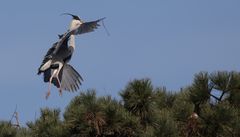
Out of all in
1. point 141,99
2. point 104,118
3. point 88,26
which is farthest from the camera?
point 88,26

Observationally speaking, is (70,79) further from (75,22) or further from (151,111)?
(151,111)

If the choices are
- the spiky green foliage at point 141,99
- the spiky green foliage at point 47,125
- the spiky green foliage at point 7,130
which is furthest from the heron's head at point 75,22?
the spiky green foliage at point 141,99

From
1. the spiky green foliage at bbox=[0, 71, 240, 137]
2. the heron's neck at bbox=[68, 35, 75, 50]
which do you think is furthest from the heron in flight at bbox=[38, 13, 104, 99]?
the spiky green foliage at bbox=[0, 71, 240, 137]

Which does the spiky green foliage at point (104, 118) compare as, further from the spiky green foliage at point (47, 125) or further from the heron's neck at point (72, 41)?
the heron's neck at point (72, 41)

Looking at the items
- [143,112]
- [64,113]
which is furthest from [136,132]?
[64,113]

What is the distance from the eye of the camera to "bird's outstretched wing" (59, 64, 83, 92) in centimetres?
966

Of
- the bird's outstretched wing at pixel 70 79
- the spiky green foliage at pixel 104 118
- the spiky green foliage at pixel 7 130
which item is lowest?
the spiky green foliage at pixel 104 118

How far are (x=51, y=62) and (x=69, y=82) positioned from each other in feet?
1.39

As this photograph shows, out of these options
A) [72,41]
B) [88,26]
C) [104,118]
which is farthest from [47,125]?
[72,41]

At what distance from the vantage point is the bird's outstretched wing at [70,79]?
31.7 ft

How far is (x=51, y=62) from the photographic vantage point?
9.90 m

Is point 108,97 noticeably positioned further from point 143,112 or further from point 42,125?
point 42,125

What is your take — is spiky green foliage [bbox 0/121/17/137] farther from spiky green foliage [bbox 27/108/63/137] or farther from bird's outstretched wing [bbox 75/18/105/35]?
bird's outstretched wing [bbox 75/18/105/35]

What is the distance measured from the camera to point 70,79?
9711 millimetres
